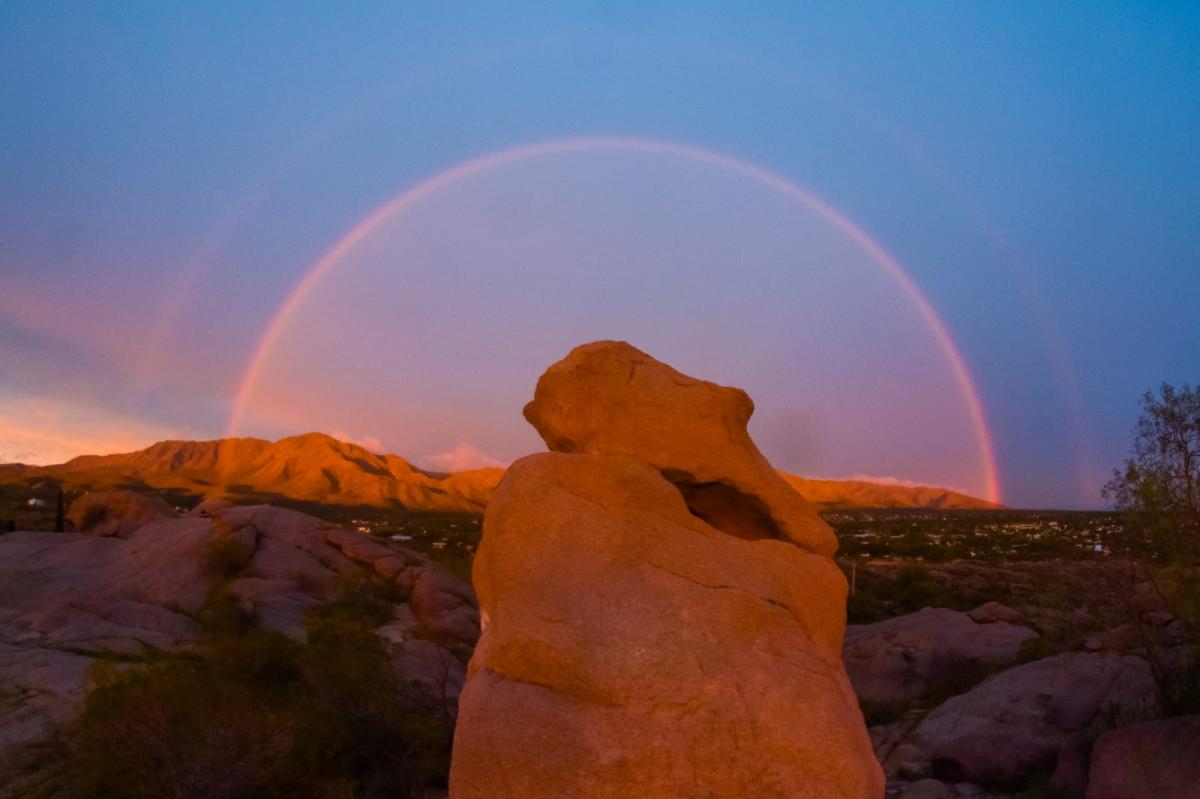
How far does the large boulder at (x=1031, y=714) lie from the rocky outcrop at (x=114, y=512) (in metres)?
30.7

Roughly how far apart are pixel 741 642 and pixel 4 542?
25.0 m

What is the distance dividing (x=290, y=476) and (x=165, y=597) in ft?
438

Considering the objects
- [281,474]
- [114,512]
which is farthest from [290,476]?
[114,512]

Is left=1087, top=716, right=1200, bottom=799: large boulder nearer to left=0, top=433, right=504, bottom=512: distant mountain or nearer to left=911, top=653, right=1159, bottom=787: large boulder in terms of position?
left=911, top=653, right=1159, bottom=787: large boulder

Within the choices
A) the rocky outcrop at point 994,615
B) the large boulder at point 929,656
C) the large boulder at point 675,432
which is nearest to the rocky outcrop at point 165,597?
the large boulder at point 675,432

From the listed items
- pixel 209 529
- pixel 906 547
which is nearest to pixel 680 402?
pixel 209 529

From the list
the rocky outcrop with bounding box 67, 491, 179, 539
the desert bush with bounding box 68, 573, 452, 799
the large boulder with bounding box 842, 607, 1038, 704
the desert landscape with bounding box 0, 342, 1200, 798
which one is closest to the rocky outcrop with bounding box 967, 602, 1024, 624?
the desert landscape with bounding box 0, 342, 1200, 798

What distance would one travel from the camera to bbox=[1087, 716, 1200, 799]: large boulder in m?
8.41

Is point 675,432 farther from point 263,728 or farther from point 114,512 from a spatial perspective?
point 114,512

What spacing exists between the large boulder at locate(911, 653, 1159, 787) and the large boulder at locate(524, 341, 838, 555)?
5.28 meters

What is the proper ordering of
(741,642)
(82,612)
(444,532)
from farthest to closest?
(444,532) → (82,612) → (741,642)

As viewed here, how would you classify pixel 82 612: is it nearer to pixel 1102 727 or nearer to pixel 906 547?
pixel 1102 727

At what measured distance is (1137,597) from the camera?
11.2 m

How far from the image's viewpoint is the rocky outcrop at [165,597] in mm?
12086
